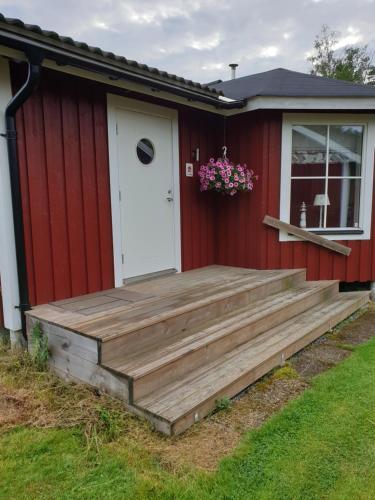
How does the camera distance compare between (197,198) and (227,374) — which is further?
(197,198)

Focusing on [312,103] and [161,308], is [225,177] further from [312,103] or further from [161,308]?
[161,308]

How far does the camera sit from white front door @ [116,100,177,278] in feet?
11.8

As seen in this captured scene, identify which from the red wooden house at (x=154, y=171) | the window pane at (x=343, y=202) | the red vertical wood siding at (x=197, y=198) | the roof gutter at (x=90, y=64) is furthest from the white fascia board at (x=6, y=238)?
the window pane at (x=343, y=202)

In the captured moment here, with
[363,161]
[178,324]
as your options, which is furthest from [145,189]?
[363,161]

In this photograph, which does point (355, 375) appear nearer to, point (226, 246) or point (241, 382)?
point (241, 382)

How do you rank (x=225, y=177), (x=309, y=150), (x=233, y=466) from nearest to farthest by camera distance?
1. (x=233, y=466)
2. (x=225, y=177)
3. (x=309, y=150)

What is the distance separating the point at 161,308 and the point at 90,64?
1954 mm

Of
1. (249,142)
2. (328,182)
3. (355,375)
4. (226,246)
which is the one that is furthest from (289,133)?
(355,375)

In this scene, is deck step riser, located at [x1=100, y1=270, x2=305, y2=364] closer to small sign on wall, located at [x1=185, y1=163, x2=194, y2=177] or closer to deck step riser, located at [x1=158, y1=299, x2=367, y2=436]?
deck step riser, located at [x1=158, y1=299, x2=367, y2=436]

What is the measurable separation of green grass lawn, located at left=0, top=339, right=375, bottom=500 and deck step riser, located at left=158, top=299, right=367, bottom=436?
0.25m

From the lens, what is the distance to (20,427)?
2.02m

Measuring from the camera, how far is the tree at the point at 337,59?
56.5 ft

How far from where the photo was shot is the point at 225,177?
4.16 metres

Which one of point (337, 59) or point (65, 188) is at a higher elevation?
point (337, 59)
